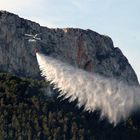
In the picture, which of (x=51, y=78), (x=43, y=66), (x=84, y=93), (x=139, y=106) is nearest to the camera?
(x=139, y=106)

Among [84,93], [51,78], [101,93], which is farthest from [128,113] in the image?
[51,78]

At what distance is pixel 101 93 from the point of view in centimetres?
9969

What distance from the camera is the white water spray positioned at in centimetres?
9075

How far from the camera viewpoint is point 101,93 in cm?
9969

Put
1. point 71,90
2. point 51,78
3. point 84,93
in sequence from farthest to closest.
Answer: point 51,78 < point 71,90 < point 84,93

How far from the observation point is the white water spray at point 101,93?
90.8 meters

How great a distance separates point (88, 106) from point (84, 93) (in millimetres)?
6286

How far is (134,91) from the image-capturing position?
9081 cm

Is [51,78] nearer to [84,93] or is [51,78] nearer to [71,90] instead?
[71,90]

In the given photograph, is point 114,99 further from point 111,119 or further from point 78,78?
point 78,78

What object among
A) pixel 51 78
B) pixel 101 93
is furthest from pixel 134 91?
pixel 51 78

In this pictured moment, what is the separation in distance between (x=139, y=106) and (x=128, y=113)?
2.36 m

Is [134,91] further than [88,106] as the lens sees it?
No

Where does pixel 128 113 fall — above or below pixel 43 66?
below
